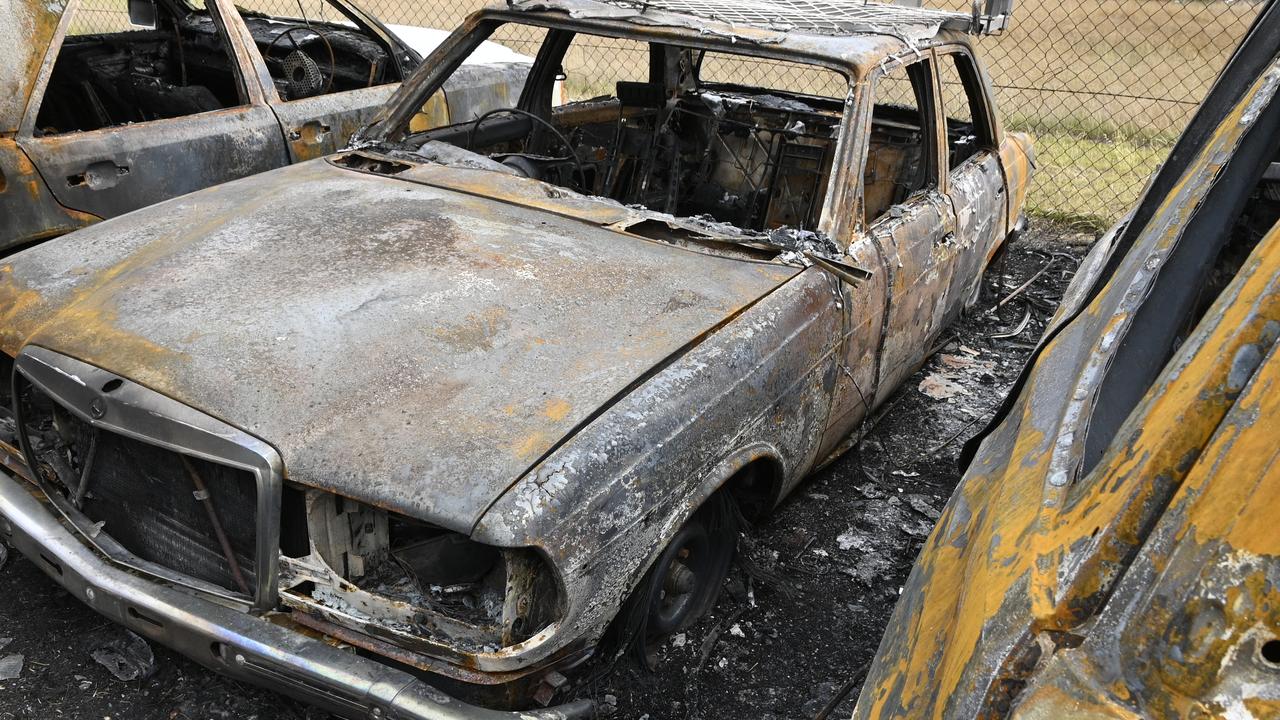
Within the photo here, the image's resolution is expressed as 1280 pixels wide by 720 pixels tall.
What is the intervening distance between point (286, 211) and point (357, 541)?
53.6 inches

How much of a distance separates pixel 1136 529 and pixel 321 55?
4.98 metres

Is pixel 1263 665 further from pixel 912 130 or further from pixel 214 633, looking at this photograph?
pixel 912 130

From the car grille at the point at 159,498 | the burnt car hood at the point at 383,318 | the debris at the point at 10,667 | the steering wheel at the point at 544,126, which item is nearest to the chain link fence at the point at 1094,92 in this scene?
the steering wheel at the point at 544,126

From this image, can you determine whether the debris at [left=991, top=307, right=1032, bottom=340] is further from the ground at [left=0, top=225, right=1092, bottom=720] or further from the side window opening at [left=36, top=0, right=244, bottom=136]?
the side window opening at [left=36, top=0, right=244, bottom=136]

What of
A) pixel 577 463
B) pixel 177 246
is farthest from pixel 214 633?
pixel 177 246

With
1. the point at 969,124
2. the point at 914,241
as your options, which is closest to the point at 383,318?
the point at 914,241

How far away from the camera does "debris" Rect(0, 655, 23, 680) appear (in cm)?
258

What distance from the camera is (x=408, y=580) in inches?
84.1

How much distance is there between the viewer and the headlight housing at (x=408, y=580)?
199 centimetres

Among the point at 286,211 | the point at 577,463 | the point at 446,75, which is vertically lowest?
the point at 577,463

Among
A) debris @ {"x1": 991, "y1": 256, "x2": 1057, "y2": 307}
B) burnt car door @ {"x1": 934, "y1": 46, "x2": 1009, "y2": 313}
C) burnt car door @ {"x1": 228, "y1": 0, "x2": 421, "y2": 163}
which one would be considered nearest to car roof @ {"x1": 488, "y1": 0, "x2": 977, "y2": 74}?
burnt car door @ {"x1": 934, "y1": 46, "x2": 1009, "y2": 313}

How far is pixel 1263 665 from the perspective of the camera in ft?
3.58

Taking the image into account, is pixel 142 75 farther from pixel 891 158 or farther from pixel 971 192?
pixel 971 192

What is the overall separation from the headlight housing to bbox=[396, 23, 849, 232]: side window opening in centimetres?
210
